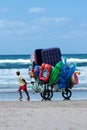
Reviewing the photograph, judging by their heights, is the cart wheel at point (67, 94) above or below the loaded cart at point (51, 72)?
below

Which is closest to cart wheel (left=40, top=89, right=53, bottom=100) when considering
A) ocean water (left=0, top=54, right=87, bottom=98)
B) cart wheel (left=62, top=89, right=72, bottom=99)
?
cart wheel (left=62, top=89, right=72, bottom=99)

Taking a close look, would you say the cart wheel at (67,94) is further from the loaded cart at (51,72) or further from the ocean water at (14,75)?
the ocean water at (14,75)

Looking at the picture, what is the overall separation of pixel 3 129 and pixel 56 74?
242 inches

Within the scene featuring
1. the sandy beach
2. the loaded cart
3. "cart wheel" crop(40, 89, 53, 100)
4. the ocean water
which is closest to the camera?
the sandy beach

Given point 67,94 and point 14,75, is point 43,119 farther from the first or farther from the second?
point 14,75

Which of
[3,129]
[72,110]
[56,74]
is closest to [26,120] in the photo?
[3,129]

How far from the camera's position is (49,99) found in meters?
15.5

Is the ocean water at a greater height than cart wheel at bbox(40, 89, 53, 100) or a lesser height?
lesser

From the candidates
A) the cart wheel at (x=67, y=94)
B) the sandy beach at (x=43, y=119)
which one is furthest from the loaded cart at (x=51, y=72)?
the sandy beach at (x=43, y=119)

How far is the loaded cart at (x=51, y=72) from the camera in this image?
15.1 metres

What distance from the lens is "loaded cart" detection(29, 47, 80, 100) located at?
1512cm

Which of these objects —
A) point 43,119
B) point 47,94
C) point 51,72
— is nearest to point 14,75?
point 47,94

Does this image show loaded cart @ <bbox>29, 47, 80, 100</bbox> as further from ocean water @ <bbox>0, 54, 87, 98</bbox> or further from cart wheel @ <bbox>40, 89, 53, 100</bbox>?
ocean water @ <bbox>0, 54, 87, 98</bbox>

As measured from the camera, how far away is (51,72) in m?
15.1
